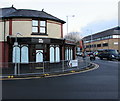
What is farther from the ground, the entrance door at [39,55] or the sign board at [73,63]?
the entrance door at [39,55]

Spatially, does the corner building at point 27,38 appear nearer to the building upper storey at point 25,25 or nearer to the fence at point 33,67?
the building upper storey at point 25,25

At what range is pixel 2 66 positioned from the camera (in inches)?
505

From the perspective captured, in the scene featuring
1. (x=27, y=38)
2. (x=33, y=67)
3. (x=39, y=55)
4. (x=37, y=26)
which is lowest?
(x=33, y=67)

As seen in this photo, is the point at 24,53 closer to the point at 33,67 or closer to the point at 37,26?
the point at 37,26

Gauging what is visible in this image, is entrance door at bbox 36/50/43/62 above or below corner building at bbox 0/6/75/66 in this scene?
below

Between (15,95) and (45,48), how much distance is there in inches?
472

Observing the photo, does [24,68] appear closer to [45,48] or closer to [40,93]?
[45,48]

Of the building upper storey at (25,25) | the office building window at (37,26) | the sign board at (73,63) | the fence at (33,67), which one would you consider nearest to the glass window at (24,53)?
the building upper storey at (25,25)

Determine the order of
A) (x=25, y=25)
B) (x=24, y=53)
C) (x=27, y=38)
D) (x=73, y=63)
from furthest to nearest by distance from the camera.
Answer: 1. (x=25, y=25)
2. (x=24, y=53)
3. (x=27, y=38)
4. (x=73, y=63)

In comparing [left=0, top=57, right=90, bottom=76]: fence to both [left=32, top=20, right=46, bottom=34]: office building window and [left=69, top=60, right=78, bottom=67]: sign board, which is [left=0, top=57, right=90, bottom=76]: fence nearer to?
[left=69, top=60, right=78, bottom=67]: sign board

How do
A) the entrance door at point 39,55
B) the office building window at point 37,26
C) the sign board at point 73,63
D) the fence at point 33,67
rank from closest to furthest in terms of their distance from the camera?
1. the fence at point 33,67
2. the sign board at point 73,63
3. the entrance door at point 39,55
4. the office building window at point 37,26

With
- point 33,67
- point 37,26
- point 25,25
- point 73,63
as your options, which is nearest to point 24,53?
point 25,25

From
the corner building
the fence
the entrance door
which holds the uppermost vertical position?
the corner building

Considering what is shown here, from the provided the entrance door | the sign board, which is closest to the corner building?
the entrance door
